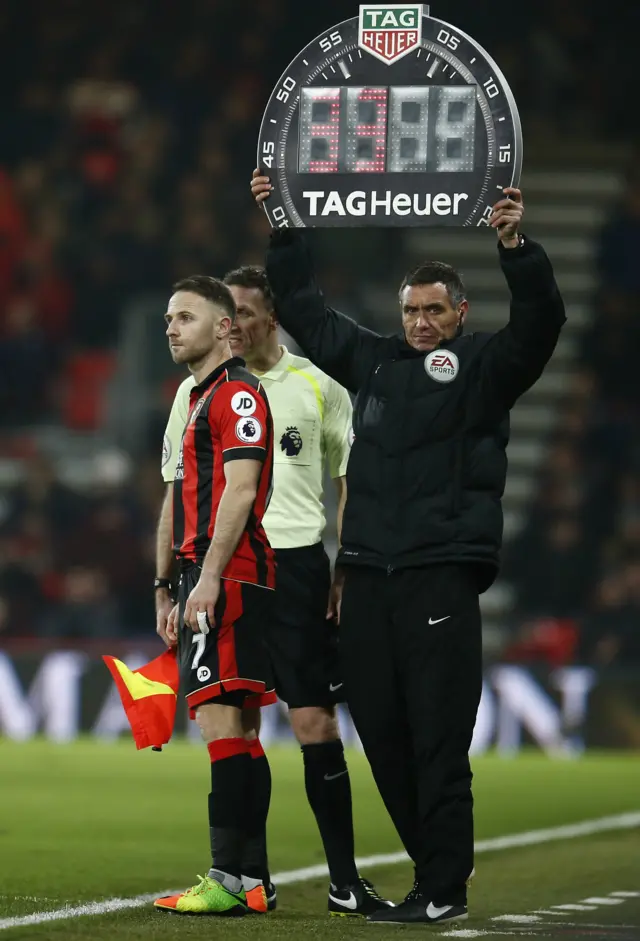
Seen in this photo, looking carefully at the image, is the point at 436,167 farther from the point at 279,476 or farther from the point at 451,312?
the point at 279,476

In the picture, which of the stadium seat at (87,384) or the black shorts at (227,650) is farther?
the stadium seat at (87,384)

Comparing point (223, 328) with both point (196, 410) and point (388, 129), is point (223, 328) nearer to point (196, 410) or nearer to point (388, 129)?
point (196, 410)

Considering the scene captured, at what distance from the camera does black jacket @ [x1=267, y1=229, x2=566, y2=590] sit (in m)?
5.12

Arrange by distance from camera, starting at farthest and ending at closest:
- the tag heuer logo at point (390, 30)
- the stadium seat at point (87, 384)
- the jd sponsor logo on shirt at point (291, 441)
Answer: the stadium seat at point (87, 384) → the jd sponsor logo on shirt at point (291, 441) → the tag heuer logo at point (390, 30)

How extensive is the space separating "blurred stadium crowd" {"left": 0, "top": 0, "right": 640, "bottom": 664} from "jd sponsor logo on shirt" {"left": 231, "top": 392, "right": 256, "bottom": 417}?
7.61 m

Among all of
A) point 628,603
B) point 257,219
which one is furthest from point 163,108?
point 628,603

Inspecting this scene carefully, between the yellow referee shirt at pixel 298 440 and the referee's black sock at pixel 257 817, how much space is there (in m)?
0.73

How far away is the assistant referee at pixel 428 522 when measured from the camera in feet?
16.6

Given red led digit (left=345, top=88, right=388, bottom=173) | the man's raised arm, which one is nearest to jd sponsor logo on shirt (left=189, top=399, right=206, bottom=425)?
the man's raised arm

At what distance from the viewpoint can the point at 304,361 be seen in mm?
6137

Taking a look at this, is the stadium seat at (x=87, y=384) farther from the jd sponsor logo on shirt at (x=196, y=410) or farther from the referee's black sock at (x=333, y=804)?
the jd sponsor logo on shirt at (x=196, y=410)

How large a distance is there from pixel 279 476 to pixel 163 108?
485 inches

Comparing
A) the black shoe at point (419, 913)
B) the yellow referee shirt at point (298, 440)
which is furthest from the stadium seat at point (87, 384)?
the black shoe at point (419, 913)

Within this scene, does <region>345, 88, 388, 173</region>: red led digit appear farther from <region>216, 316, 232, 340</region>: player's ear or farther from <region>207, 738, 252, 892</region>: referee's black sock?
<region>207, 738, 252, 892</region>: referee's black sock
